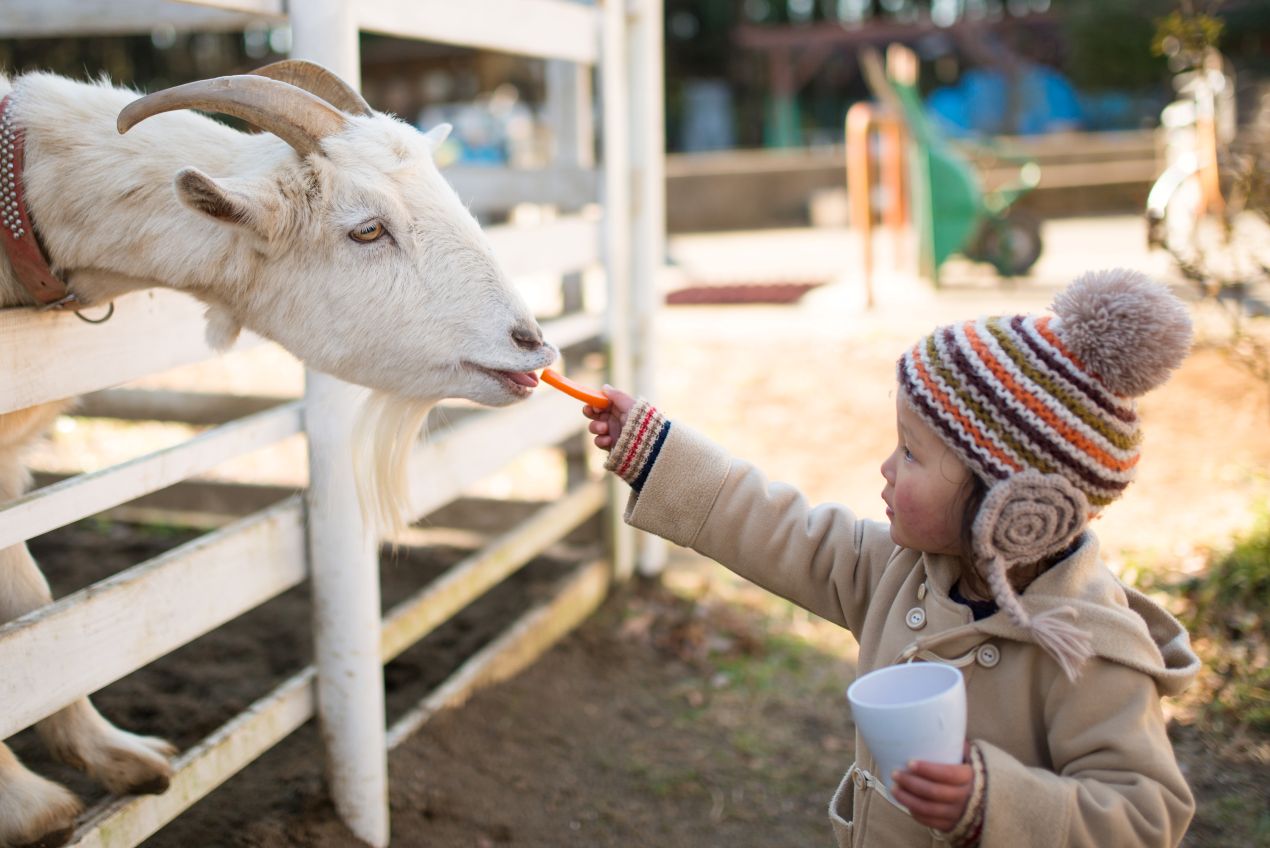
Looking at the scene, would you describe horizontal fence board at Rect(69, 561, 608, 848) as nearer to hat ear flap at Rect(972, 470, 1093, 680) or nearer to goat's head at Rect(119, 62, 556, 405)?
goat's head at Rect(119, 62, 556, 405)

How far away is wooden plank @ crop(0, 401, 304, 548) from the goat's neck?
1.07ft

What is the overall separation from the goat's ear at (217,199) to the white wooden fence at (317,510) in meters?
0.40

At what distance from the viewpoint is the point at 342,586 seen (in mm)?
2639

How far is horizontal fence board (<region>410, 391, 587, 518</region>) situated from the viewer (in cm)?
311

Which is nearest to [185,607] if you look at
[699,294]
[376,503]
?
[376,503]

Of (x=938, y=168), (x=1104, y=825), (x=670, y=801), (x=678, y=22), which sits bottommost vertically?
(x=670, y=801)

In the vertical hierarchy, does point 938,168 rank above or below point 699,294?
above

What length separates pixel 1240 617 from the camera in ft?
11.4

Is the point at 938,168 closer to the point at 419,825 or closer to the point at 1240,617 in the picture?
the point at 1240,617

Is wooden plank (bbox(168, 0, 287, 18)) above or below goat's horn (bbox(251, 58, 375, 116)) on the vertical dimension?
above

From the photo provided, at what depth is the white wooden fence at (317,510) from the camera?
209 centimetres

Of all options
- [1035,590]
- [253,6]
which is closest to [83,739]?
[253,6]

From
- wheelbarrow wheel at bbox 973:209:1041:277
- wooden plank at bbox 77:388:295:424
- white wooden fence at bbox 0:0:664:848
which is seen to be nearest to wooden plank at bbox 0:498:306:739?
white wooden fence at bbox 0:0:664:848

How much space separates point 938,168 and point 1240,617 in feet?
21.4
